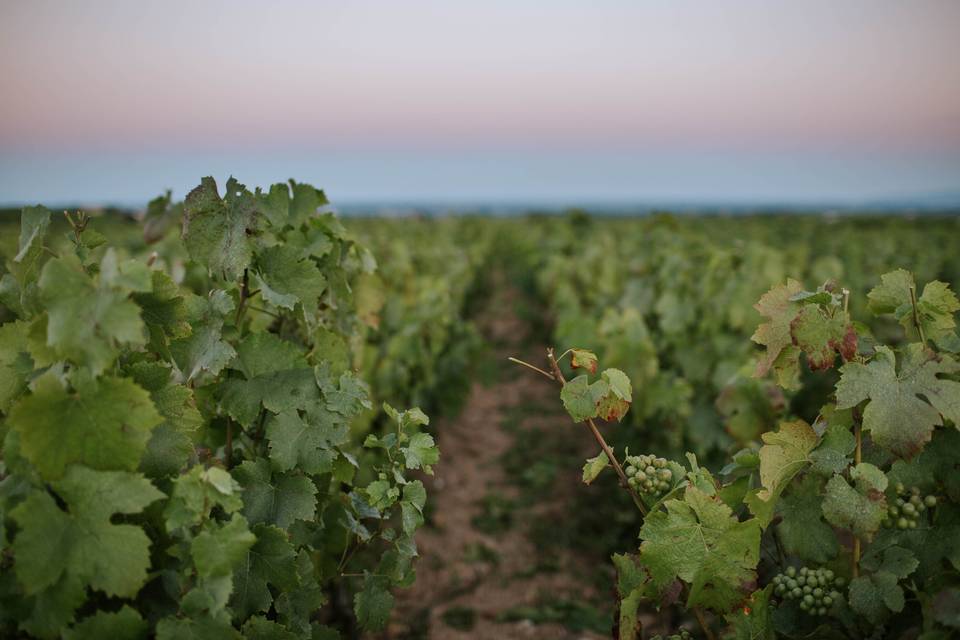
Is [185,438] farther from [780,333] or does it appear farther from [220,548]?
[780,333]

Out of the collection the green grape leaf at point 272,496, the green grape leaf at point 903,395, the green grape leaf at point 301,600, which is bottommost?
the green grape leaf at point 301,600

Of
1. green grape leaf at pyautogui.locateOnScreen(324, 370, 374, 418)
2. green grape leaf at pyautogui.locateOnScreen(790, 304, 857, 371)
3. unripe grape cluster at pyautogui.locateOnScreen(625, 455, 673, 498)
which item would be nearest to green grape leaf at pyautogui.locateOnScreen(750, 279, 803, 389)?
green grape leaf at pyautogui.locateOnScreen(790, 304, 857, 371)

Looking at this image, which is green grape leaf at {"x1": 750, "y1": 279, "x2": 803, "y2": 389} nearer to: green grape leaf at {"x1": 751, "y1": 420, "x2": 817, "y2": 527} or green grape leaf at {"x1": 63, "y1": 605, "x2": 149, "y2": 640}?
green grape leaf at {"x1": 751, "y1": 420, "x2": 817, "y2": 527}

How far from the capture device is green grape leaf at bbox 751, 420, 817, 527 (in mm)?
1732

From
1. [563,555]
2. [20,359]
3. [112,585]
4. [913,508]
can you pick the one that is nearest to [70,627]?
[112,585]

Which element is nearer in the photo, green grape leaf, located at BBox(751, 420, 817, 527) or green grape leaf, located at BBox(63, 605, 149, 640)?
green grape leaf, located at BBox(63, 605, 149, 640)

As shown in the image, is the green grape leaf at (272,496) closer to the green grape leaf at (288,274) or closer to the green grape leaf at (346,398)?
the green grape leaf at (346,398)

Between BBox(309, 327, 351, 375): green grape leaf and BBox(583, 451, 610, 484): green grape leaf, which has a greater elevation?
BBox(309, 327, 351, 375): green grape leaf

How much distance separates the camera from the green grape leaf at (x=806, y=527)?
1.78 meters

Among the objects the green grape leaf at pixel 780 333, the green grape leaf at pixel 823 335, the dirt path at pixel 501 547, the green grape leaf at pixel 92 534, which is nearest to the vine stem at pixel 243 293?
the green grape leaf at pixel 92 534

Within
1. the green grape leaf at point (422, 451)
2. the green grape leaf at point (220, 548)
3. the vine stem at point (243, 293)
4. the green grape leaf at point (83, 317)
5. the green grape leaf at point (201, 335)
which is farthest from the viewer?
the vine stem at point (243, 293)

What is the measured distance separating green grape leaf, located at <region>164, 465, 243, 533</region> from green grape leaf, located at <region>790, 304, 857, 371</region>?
1462 mm

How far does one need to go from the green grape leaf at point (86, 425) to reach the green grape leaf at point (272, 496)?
0.56m

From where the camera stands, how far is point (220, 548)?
58.2 inches
